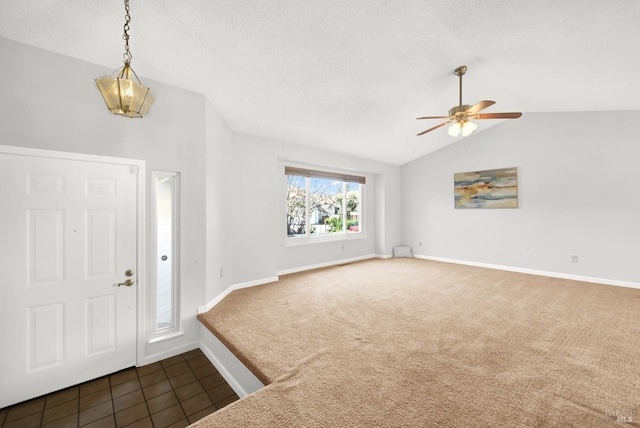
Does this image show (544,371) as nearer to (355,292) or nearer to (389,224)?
(355,292)

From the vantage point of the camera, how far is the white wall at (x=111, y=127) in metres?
1.97

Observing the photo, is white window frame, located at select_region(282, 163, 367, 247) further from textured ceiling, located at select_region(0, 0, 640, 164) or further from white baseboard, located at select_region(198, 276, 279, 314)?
textured ceiling, located at select_region(0, 0, 640, 164)

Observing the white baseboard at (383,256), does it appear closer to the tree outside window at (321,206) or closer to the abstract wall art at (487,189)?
the tree outside window at (321,206)

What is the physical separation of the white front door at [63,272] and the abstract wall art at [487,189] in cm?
596

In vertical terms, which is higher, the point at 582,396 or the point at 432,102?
the point at 432,102

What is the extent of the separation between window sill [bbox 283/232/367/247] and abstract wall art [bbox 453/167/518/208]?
2.40 metres

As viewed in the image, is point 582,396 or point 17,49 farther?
point 17,49

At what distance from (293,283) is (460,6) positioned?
3913mm

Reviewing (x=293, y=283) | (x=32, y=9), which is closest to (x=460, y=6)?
(x=32, y=9)

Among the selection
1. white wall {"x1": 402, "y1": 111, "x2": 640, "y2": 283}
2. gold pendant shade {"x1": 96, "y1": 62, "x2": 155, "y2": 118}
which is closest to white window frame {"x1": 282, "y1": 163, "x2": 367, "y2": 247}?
white wall {"x1": 402, "y1": 111, "x2": 640, "y2": 283}

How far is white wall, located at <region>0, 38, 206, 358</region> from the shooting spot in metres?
1.97

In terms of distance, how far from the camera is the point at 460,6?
7.08ft

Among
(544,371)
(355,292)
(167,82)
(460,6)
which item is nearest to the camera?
(544,371)

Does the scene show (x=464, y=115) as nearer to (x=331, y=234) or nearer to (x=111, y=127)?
(x=331, y=234)
